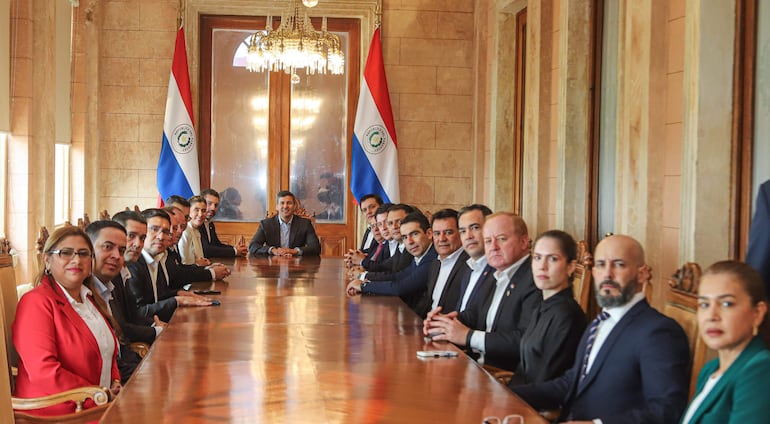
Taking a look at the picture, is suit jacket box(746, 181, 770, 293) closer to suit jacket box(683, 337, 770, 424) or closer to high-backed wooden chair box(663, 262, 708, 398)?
high-backed wooden chair box(663, 262, 708, 398)

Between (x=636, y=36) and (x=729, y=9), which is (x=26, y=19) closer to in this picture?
(x=636, y=36)

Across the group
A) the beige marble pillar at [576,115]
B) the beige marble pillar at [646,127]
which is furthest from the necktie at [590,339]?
the beige marble pillar at [576,115]

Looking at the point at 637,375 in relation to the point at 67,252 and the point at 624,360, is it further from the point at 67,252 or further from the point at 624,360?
the point at 67,252

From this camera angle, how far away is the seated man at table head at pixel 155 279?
17.3ft

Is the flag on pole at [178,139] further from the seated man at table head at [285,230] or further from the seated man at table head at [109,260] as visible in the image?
the seated man at table head at [109,260]

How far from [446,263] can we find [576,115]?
1871mm

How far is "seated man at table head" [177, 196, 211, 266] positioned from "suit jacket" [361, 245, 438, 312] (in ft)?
7.51

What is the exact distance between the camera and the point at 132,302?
5156mm

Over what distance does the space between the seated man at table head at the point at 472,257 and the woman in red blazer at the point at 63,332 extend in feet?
6.72

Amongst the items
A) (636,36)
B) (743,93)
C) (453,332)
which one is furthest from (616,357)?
(636,36)

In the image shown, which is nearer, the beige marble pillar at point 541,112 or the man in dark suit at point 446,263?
the man in dark suit at point 446,263

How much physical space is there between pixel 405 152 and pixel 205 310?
6.11 meters

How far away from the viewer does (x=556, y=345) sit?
12.4 feet

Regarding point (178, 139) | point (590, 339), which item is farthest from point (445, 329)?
point (178, 139)
